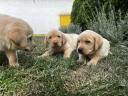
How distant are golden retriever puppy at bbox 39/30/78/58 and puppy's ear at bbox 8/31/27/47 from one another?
1.77 m

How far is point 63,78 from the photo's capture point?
835 cm

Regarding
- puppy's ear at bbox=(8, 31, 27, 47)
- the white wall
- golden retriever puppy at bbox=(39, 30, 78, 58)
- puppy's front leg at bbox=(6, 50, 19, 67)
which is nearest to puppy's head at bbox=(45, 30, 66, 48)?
golden retriever puppy at bbox=(39, 30, 78, 58)

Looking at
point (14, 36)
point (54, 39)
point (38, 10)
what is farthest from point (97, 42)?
point (38, 10)

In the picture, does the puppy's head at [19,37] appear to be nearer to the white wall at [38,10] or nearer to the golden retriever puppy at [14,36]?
the golden retriever puppy at [14,36]

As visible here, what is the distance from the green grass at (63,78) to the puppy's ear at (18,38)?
47 centimetres

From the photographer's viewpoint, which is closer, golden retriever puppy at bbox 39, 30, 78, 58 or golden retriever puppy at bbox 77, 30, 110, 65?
golden retriever puppy at bbox 77, 30, 110, 65

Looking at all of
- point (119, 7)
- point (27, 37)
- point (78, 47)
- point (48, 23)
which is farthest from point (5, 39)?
point (48, 23)

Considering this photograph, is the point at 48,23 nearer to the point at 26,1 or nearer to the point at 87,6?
the point at 26,1

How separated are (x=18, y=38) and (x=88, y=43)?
1569mm

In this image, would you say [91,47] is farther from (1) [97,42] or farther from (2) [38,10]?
(2) [38,10]

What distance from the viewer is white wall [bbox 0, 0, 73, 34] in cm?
2183

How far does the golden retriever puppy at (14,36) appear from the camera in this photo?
886 cm

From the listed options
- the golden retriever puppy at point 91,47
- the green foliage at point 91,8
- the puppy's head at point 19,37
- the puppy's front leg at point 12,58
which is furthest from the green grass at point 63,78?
A: the green foliage at point 91,8

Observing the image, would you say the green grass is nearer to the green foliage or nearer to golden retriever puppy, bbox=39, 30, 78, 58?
golden retriever puppy, bbox=39, 30, 78, 58
